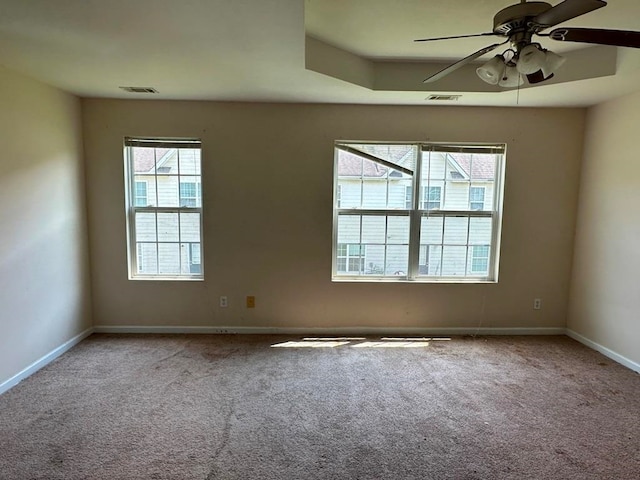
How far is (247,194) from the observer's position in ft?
11.7

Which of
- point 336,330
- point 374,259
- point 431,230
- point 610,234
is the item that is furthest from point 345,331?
point 610,234

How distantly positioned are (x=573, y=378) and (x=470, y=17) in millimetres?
2798

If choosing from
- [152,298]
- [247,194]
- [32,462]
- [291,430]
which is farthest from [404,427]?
[152,298]

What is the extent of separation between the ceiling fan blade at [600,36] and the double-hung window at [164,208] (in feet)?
9.92

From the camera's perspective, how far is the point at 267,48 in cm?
213

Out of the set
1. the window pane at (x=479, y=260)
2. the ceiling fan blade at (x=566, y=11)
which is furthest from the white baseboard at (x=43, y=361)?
the window pane at (x=479, y=260)

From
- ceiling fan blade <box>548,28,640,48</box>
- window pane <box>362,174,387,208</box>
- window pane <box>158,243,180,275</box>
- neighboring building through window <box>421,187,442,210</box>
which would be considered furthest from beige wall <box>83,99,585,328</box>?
ceiling fan blade <box>548,28,640,48</box>

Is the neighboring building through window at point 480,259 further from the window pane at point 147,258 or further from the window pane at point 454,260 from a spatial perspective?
the window pane at point 147,258

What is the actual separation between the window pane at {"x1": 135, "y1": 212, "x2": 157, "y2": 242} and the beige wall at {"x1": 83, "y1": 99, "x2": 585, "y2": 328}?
0.15 m

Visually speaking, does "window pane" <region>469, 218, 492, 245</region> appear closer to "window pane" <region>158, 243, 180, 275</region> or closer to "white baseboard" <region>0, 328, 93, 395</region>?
"window pane" <region>158, 243, 180, 275</region>

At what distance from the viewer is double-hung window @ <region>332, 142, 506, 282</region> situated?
3.63m

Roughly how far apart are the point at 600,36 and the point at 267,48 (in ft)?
5.46

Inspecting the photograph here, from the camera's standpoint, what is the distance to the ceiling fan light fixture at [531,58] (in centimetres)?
164

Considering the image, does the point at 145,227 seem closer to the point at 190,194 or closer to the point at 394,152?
the point at 190,194
